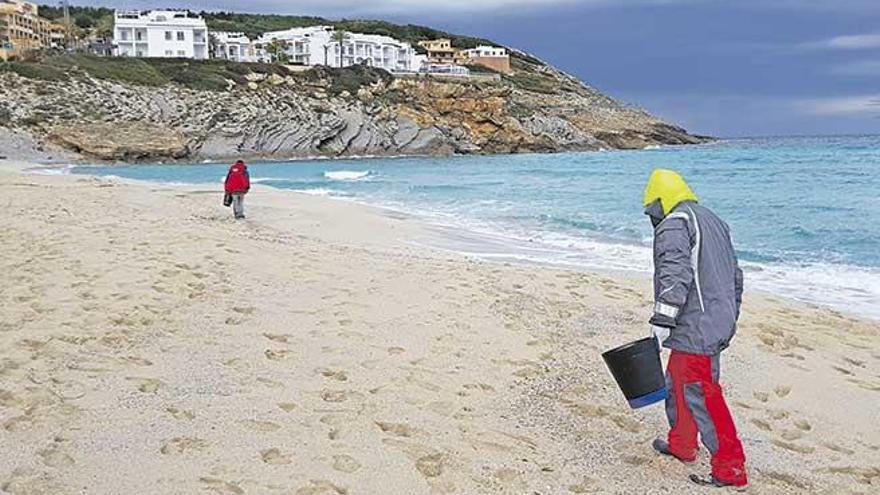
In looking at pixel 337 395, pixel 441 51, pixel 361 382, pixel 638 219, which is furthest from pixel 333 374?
pixel 441 51

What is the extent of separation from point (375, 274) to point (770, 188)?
2290 cm

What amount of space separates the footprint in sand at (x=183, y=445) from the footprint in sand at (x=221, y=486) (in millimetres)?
336

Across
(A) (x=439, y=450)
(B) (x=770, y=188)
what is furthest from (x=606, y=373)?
(B) (x=770, y=188)

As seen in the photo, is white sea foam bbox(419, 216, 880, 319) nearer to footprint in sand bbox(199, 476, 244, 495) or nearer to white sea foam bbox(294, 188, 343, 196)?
footprint in sand bbox(199, 476, 244, 495)

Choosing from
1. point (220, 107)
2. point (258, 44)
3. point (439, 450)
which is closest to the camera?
point (439, 450)

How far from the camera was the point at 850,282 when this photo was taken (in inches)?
418

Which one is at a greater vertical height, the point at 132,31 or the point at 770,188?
the point at 132,31

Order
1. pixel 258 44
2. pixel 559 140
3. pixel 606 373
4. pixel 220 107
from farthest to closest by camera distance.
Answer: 1. pixel 258 44
2. pixel 559 140
3. pixel 220 107
4. pixel 606 373

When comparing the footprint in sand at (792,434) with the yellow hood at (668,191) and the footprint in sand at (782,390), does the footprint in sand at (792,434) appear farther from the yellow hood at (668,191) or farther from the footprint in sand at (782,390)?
the yellow hood at (668,191)

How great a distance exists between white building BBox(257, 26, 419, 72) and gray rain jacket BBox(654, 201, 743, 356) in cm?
10076

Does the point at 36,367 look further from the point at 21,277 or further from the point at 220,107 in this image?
the point at 220,107

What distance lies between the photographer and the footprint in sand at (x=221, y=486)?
3.50m

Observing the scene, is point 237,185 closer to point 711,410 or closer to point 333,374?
point 333,374

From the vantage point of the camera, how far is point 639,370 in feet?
13.1
